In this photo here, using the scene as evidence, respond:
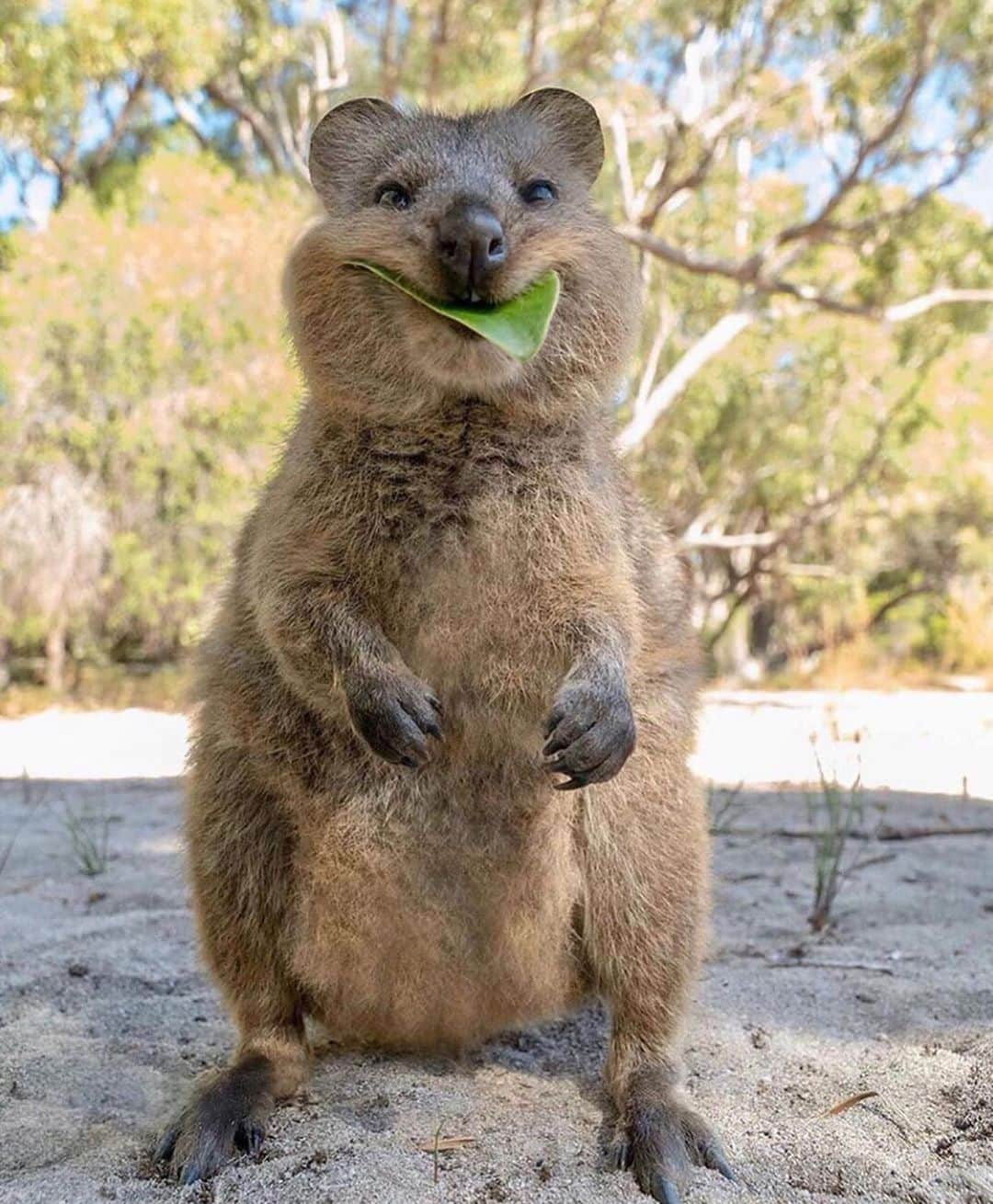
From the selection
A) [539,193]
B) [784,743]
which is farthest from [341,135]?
[784,743]

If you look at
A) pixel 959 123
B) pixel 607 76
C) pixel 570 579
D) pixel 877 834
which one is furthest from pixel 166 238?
pixel 570 579

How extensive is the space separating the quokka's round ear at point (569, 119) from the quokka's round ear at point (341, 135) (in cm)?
35

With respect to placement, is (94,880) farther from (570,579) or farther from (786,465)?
(786,465)

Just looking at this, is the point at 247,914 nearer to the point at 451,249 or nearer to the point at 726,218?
the point at 451,249

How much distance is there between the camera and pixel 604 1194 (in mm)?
2043

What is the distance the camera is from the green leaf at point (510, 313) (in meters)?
2.11

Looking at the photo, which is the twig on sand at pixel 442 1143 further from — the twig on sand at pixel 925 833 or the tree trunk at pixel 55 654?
the tree trunk at pixel 55 654

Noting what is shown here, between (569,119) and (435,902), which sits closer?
(435,902)

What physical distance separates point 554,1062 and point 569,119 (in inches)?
92.2

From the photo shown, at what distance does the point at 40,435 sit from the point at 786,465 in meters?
12.3

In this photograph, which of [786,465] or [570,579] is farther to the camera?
[786,465]

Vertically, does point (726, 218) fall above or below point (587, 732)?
above

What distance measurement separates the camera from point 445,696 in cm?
234

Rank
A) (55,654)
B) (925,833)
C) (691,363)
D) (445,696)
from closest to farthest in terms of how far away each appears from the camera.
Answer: (445,696)
(925,833)
(55,654)
(691,363)
